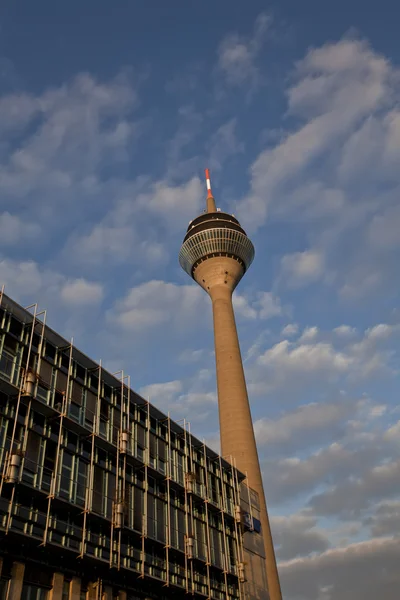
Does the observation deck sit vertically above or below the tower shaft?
above

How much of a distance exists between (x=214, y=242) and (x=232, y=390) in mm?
30360

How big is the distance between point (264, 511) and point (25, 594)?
40823 mm

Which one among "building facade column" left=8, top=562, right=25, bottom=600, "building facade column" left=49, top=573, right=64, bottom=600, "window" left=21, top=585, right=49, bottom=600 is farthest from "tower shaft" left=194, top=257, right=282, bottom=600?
"building facade column" left=8, top=562, right=25, bottom=600

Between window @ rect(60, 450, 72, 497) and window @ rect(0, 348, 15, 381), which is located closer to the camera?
window @ rect(0, 348, 15, 381)

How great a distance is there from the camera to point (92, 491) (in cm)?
3769

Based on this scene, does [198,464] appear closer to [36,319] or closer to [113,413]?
[113,413]

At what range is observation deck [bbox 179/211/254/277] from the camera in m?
100

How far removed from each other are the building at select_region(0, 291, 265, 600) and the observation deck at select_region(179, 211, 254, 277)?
170 ft

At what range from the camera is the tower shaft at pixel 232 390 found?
66938 mm

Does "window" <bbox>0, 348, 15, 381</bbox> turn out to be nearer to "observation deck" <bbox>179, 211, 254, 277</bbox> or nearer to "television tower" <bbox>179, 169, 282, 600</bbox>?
"television tower" <bbox>179, 169, 282, 600</bbox>

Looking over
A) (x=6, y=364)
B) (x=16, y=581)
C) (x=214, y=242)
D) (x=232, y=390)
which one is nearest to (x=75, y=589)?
(x=16, y=581)

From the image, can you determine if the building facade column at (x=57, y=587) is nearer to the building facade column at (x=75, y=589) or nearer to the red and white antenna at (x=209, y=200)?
the building facade column at (x=75, y=589)

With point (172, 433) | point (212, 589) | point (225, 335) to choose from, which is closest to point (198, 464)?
point (172, 433)

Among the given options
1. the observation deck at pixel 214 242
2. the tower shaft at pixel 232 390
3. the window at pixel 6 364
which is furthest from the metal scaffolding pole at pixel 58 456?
the observation deck at pixel 214 242
